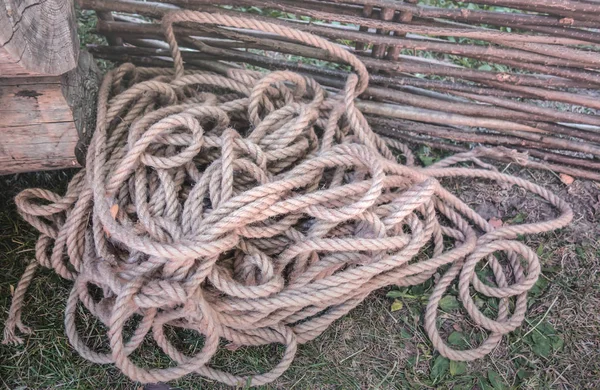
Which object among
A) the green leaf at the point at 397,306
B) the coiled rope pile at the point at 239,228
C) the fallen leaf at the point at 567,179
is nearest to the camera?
the coiled rope pile at the point at 239,228

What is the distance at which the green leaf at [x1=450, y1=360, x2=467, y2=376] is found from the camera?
5.16 feet

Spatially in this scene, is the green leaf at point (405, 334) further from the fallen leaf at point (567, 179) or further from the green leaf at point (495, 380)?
the fallen leaf at point (567, 179)

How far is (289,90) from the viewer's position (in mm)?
1790

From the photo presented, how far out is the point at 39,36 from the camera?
1241mm

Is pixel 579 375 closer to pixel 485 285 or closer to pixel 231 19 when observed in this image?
pixel 485 285

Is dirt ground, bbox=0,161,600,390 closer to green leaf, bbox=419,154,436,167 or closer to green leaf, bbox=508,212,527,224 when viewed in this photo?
green leaf, bbox=508,212,527,224

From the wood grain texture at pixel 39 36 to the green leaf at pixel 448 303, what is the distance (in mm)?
1333

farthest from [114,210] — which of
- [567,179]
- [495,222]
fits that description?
[567,179]

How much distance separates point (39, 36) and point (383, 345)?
4.25 ft

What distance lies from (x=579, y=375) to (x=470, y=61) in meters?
1.50

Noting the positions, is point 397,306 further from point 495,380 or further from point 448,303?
point 495,380

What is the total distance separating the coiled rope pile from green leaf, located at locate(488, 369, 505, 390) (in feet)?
0.22

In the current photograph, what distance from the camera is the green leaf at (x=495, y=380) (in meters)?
1.56

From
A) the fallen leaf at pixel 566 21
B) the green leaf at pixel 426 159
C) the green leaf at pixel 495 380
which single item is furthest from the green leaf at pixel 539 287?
the fallen leaf at pixel 566 21
